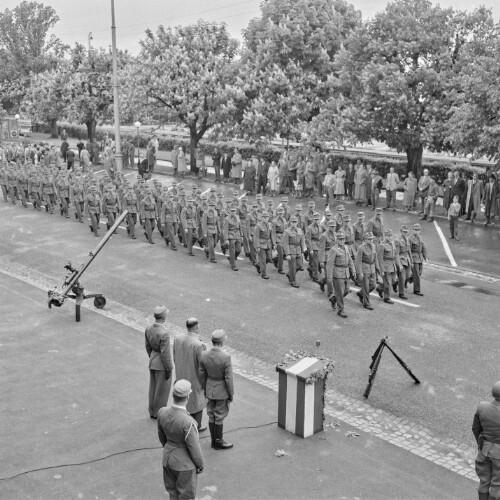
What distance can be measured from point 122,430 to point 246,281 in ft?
25.3

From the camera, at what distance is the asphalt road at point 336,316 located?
1087 cm

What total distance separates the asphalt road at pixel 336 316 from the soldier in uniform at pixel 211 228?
409 millimetres


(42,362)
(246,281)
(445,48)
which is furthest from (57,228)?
(445,48)

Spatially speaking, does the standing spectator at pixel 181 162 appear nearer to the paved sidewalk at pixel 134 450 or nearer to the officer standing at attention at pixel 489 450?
the paved sidewalk at pixel 134 450

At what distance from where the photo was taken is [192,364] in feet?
29.5

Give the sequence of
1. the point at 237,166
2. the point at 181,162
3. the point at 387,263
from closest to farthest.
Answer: the point at 387,263 < the point at 237,166 < the point at 181,162

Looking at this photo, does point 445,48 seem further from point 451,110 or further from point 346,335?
point 346,335

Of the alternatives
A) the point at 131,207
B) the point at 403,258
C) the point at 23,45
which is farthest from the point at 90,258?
the point at 23,45

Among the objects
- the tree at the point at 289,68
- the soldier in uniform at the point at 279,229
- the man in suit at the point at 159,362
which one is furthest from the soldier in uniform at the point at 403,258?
the tree at the point at 289,68

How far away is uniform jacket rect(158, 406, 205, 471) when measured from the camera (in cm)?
687

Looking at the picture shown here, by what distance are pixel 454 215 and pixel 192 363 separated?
1368cm

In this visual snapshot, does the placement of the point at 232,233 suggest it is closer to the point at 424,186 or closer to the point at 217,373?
the point at 217,373

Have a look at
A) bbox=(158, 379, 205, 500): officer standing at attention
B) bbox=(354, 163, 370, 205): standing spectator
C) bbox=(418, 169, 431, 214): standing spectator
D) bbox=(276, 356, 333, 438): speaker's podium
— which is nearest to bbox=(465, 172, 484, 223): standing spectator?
bbox=(418, 169, 431, 214): standing spectator

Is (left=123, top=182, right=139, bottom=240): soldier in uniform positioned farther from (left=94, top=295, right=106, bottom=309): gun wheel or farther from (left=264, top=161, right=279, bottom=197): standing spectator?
(left=264, top=161, right=279, bottom=197): standing spectator
